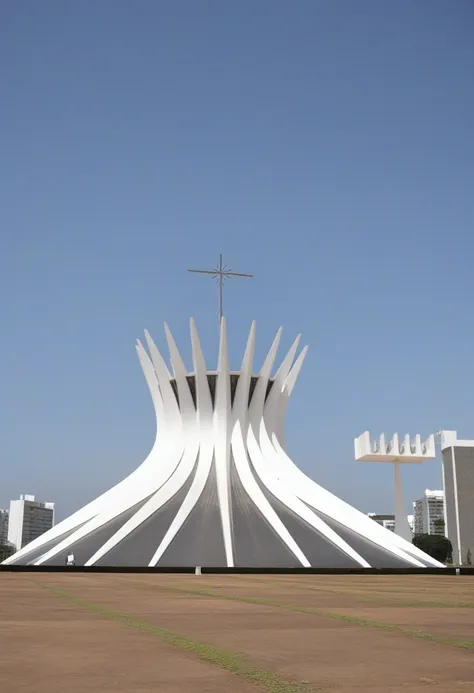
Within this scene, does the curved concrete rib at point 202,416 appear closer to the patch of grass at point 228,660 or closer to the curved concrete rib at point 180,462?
the curved concrete rib at point 180,462

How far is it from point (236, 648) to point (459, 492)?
93742 mm

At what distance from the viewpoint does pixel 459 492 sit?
9294 cm

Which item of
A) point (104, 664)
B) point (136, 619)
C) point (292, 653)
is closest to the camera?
point (104, 664)

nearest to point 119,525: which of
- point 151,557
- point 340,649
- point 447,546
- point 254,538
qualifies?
point 151,557

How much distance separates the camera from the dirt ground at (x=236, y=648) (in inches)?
147

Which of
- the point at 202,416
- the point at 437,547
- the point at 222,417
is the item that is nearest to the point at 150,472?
the point at 202,416

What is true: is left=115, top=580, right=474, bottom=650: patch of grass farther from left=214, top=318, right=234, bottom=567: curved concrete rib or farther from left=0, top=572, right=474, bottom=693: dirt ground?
left=214, top=318, right=234, bottom=567: curved concrete rib

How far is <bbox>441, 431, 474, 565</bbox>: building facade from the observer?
9038 centimetres

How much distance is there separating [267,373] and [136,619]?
30.8 metres

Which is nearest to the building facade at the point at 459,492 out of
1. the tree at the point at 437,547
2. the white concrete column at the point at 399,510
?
the tree at the point at 437,547

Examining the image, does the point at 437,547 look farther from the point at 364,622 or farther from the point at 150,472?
the point at 364,622

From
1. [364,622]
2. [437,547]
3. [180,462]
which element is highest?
[180,462]

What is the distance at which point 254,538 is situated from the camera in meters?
29.6

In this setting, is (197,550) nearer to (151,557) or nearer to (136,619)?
(151,557)
